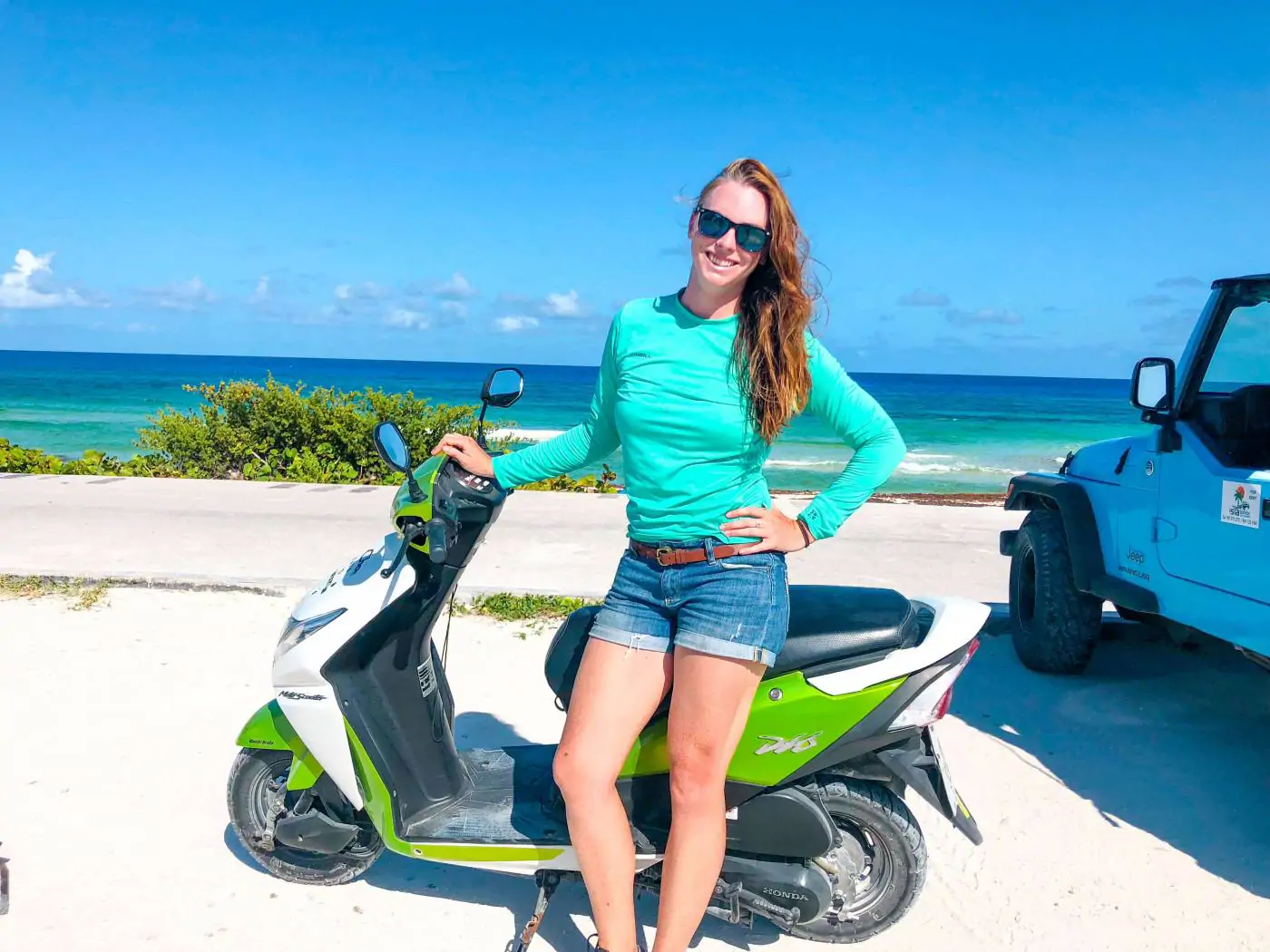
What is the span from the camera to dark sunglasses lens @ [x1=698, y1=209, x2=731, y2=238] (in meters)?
2.45

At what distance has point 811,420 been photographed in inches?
1543

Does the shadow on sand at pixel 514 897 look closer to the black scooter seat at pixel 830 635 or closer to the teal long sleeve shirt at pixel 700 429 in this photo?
the black scooter seat at pixel 830 635

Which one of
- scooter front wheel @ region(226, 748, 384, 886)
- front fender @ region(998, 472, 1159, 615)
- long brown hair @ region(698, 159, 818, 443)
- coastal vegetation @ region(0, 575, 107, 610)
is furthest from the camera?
coastal vegetation @ region(0, 575, 107, 610)

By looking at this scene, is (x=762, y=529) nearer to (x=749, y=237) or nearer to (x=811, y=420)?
(x=749, y=237)

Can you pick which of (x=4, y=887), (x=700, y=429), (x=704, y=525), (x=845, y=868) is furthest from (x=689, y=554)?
(x=4, y=887)

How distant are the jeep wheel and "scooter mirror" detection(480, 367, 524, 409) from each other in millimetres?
3139

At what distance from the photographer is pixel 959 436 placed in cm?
3959

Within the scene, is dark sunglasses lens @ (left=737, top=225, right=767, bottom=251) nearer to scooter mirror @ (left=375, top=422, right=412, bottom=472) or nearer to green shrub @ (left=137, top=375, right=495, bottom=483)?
scooter mirror @ (left=375, top=422, right=412, bottom=472)

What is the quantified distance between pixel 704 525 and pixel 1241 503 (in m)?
2.25

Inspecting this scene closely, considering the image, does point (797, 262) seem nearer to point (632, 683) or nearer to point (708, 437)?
point (708, 437)

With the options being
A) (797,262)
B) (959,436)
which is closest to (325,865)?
(797,262)

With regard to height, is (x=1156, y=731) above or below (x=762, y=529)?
below

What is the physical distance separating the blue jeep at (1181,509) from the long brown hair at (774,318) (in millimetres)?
2021

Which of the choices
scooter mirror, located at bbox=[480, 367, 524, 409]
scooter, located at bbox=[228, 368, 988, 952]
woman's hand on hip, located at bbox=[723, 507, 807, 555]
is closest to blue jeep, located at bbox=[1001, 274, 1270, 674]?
scooter, located at bbox=[228, 368, 988, 952]
